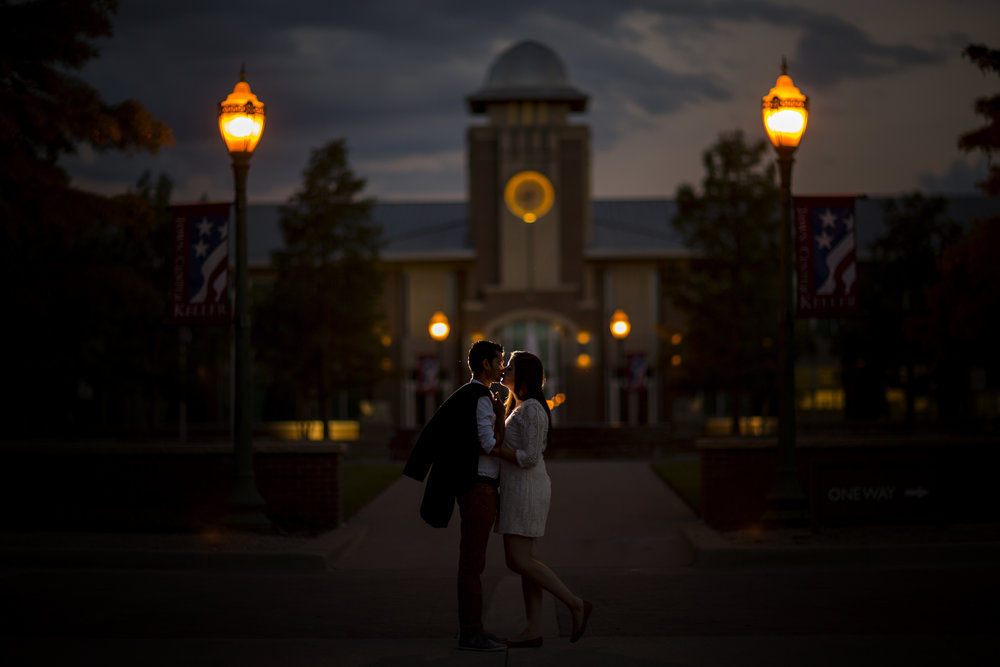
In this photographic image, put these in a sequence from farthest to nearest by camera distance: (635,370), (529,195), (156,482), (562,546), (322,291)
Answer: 1. (529,195)
2. (635,370)
3. (322,291)
4. (156,482)
5. (562,546)

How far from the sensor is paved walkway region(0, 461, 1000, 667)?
7.76 meters

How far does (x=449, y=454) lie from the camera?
25.2 ft

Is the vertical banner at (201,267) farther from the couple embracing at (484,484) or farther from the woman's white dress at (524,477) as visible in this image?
the woman's white dress at (524,477)

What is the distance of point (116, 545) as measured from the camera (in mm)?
12758

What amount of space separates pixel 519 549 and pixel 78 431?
3842cm

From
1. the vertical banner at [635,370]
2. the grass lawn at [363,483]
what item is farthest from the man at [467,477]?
the vertical banner at [635,370]

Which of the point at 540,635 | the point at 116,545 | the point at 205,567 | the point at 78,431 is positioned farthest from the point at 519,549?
the point at 78,431

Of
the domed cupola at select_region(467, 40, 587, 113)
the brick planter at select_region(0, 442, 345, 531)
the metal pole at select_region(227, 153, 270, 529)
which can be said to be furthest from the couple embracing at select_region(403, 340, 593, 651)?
the domed cupola at select_region(467, 40, 587, 113)

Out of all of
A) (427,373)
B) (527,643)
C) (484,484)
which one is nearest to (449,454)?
(484,484)

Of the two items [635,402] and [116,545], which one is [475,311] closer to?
[635,402]

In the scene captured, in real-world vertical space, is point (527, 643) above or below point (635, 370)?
below

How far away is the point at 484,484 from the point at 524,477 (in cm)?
28

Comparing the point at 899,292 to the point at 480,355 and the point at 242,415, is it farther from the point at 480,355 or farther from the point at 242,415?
the point at 480,355

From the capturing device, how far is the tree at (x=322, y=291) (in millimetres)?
36938
